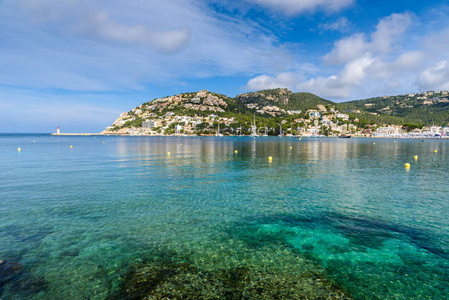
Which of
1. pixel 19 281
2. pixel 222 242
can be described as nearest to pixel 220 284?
pixel 222 242

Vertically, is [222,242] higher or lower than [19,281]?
lower

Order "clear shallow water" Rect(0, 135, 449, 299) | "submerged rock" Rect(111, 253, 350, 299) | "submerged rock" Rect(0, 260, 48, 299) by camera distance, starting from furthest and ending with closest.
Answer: "clear shallow water" Rect(0, 135, 449, 299)
"submerged rock" Rect(0, 260, 48, 299)
"submerged rock" Rect(111, 253, 350, 299)

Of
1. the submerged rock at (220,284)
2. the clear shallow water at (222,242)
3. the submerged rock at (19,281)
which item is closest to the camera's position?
the submerged rock at (220,284)

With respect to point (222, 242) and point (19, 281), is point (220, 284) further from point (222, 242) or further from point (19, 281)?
point (19, 281)

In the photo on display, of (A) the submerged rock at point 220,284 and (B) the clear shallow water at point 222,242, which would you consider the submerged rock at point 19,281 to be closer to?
(B) the clear shallow water at point 222,242

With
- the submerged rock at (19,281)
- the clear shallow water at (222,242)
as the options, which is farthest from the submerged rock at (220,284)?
the submerged rock at (19,281)

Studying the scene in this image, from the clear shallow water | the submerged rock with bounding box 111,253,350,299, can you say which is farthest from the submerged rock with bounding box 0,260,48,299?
the submerged rock with bounding box 111,253,350,299

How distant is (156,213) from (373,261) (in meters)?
12.5

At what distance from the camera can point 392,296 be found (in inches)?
314

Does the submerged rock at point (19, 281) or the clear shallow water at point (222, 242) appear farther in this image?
the clear shallow water at point (222, 242)

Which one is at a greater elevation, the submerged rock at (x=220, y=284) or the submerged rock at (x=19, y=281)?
the submerged rock at (x=19, y=281)

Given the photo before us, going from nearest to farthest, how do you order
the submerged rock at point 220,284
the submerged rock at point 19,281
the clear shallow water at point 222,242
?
1. the submerged rock at point 220,284
2. the submerged rock at point 19,281
3. the clear shallow water at point 222,242

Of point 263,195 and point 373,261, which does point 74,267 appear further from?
point 263,195

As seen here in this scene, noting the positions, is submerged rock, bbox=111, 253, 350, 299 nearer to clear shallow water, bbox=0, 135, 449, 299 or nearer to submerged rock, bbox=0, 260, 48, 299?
clear shallow water, bbox=0, 135, 449, 299
